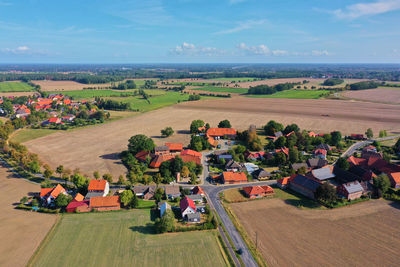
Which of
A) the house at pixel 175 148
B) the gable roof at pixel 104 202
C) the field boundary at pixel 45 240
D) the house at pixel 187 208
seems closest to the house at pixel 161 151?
the house at pixel 175 148

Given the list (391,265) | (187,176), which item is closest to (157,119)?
(187,176)

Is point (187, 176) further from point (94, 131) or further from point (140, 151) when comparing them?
point (94, 131)

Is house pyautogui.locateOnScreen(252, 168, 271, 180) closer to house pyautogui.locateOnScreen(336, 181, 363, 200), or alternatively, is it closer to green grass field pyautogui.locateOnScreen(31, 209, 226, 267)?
house pyautogui.locateOnScreen(336, 181, 363, 200)

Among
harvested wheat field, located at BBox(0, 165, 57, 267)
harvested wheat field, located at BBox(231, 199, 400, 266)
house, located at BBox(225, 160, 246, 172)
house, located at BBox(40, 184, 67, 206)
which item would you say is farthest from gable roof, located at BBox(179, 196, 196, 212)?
house, located at BBox(40, 184, 67, 206)

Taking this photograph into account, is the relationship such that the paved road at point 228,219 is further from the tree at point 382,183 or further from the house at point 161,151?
the house at point 161,151

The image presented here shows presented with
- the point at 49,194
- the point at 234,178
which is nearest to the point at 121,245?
the point at 49,194

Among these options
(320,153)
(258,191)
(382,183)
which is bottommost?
(258,191)

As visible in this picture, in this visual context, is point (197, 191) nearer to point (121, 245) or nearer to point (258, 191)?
point (258, 191)
